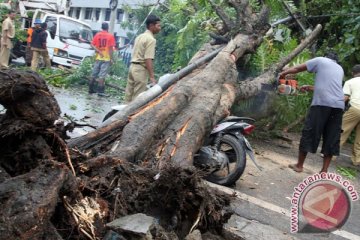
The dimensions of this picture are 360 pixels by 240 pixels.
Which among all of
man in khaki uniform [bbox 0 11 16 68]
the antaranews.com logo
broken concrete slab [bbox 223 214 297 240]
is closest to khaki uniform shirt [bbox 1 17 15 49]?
man in khaki uniform [bbox 0 11 16 68]

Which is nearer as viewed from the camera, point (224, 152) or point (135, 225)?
point (135, 225)

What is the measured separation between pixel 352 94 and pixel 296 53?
1.35 metres

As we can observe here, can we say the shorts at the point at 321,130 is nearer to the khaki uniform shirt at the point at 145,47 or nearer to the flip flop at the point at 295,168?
the flip flop at the point at 295,168

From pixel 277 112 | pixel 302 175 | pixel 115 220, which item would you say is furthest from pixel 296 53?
pixel 115 220

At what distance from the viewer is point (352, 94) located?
7539 mm

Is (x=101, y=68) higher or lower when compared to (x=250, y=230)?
lower

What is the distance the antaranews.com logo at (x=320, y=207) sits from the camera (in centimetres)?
445

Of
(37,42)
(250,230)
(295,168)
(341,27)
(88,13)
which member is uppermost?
(341,27)

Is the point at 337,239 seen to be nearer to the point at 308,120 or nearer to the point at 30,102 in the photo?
the point at 308,120

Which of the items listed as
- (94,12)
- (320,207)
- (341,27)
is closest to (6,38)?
(341,27)

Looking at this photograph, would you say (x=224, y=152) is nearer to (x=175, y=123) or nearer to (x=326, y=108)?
(x=175, y=123)

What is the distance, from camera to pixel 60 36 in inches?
659

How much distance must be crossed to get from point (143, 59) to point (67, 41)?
9.76m

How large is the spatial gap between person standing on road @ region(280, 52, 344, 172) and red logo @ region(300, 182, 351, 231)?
1475 millimetres
